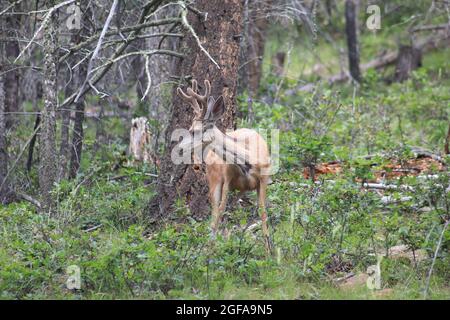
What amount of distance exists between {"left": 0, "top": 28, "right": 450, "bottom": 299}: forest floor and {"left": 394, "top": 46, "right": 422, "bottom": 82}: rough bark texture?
8.49m

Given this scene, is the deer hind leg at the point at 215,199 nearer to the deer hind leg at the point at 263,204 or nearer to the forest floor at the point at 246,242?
the forest floor at the point at 246,242

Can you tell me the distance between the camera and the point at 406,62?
63.0 feet

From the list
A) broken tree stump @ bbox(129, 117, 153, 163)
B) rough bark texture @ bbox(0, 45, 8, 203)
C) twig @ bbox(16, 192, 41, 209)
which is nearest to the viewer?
twig @ bbox(16, 192, 41, 209)

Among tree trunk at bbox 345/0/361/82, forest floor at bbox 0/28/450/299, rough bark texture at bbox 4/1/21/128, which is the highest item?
tree trunk at bbox 345/0/361/82

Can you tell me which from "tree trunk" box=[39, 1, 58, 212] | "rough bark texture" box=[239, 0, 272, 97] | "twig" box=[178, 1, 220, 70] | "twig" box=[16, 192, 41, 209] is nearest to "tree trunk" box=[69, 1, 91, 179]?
"twig" box=[16, 192, 41, 209]

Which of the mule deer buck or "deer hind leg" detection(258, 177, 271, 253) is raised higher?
the mule deer buck

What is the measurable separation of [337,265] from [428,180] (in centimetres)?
132

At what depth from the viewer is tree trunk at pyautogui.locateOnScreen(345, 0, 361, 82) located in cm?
1910

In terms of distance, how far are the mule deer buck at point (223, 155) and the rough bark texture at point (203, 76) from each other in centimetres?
58

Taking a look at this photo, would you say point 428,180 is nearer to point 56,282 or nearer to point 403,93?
point 56,282

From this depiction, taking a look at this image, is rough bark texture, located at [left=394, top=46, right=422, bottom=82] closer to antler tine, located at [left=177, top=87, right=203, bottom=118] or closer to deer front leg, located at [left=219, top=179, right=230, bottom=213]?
deer front leg, located at [left=219, top=179, right=230, bottom=213]

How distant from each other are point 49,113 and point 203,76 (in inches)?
66.9

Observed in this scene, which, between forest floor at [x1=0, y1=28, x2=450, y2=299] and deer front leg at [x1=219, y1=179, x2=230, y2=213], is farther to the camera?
deer front leg at [x1=219, y1=179, x2=230, y2=213]
